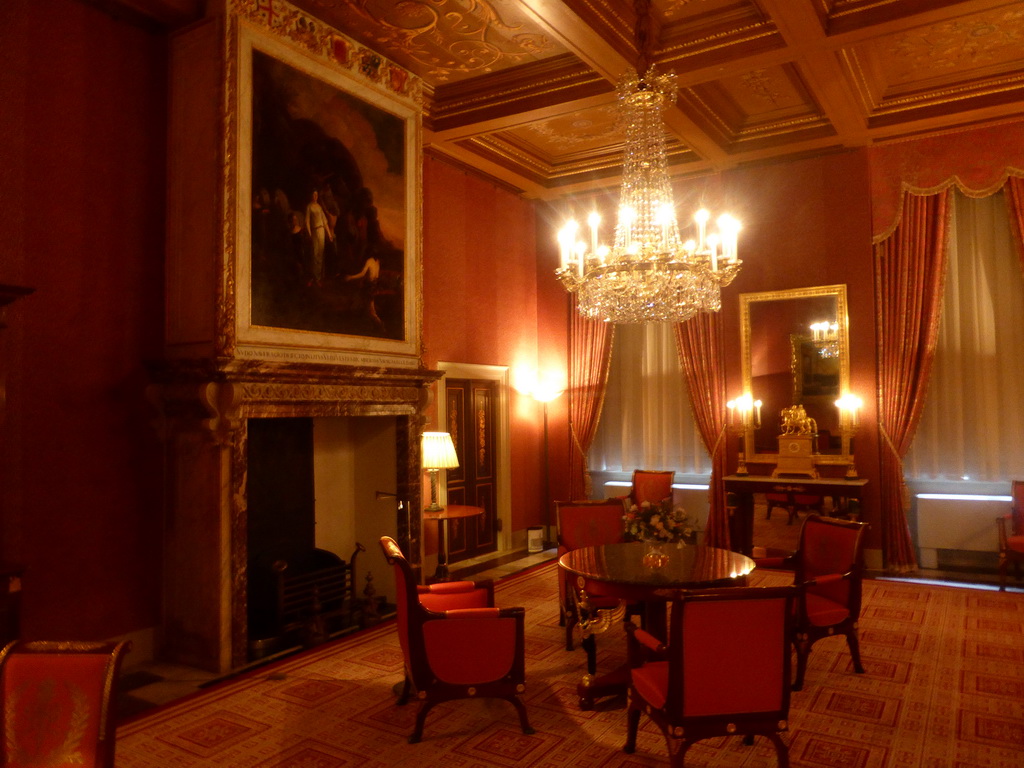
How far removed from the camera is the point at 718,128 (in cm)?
718

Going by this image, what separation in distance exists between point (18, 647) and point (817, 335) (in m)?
6.88

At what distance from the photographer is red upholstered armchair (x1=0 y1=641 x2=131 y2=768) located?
2.41 m

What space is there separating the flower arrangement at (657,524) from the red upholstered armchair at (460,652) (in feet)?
3.36

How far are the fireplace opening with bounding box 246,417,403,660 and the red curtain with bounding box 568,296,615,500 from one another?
305 cm

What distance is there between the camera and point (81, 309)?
14.5 feet

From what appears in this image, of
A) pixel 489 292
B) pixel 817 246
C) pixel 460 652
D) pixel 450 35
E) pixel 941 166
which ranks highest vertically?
pixel 450 35

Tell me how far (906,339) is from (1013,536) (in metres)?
1.92

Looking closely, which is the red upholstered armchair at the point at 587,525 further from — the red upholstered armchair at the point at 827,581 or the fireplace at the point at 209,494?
the fireplace at the point at 209,494

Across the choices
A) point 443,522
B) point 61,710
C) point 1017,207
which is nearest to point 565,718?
point 61,710

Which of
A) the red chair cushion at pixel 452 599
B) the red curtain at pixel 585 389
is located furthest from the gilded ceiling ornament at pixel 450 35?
the red chair cushion at pixel 452 599

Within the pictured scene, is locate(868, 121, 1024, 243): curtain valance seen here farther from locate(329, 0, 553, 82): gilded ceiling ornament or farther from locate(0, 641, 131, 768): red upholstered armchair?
locate(0, 641, 131, 768): red upholstered armchair

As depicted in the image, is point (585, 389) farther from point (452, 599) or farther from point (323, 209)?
point (452, 599)

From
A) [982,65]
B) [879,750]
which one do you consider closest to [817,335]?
[982,65]

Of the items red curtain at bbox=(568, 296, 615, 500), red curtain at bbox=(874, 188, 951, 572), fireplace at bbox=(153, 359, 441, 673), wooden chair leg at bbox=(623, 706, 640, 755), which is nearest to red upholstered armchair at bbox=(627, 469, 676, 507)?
red curtain at bbox=(568, 296, 615, 500)
